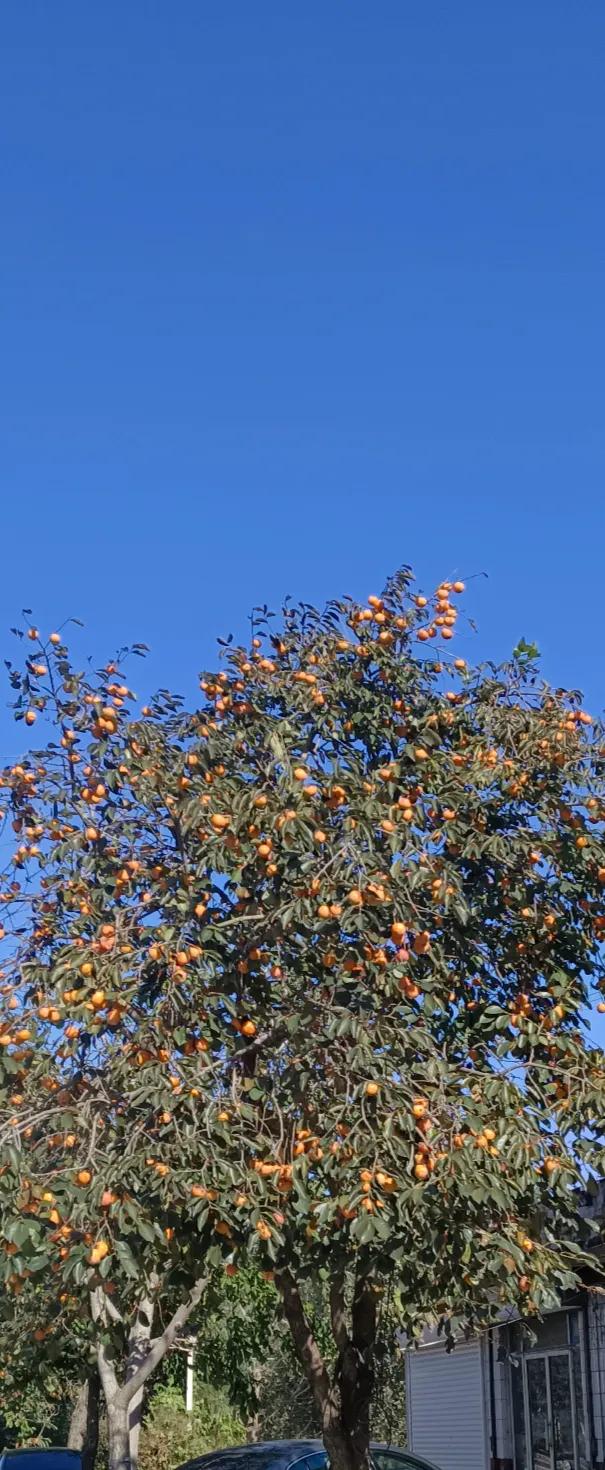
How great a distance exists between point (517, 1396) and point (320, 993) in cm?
1097

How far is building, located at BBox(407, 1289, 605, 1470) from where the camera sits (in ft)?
44.0

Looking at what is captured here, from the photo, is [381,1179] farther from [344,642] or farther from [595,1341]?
[595,1341]

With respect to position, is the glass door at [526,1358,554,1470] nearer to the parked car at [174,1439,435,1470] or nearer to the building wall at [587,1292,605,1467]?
the building wall at [587,1292,605,1467]

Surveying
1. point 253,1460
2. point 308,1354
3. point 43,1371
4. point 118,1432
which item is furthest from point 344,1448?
point 118,1432

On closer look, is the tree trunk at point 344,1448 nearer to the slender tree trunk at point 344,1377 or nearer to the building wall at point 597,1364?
the slender tree trunk at point 344,1377

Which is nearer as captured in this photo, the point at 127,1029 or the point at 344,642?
the point at 127,1029

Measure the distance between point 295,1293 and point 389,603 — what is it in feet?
13.2

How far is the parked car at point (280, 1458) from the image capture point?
34.2 feet

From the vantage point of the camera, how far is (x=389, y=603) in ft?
28.8

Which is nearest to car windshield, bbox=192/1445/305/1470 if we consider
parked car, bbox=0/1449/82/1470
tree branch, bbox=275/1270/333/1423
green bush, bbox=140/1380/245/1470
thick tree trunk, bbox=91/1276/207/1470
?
parked car, bbox=0/1449/82/1470

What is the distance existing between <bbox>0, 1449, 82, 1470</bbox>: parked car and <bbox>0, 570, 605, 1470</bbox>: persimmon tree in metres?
3.63

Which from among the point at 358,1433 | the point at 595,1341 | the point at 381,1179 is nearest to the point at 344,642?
the point at 381,1179

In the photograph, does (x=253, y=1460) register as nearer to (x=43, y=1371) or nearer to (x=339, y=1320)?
(x=339, y=1320)

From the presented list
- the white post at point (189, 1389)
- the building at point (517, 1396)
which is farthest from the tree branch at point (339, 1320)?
the white post at point (189, 1389)
